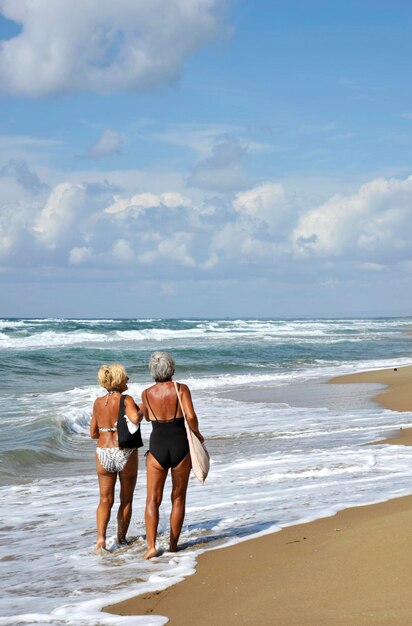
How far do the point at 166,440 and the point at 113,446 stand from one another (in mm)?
643

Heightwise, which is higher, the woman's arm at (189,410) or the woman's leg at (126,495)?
the woman's arm at (189,410)

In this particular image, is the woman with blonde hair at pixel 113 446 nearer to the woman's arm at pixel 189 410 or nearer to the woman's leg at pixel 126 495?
the woman's leg at pixel 126 495

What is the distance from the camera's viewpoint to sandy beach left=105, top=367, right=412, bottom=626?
165 inches

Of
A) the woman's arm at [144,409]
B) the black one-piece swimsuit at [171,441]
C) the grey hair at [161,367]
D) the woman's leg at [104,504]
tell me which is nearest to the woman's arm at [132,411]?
the woman's arm at [144,409]

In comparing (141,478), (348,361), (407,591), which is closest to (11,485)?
(141,478)

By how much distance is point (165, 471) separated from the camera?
20.1 feet

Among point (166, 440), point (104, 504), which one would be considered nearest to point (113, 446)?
point (104, 504)

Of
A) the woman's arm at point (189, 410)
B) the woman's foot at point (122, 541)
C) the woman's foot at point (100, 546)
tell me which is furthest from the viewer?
the woman's foot at point (122, 541)

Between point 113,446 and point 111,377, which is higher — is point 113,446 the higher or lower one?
the lower one

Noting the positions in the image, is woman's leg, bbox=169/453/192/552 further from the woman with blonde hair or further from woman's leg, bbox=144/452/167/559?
the woman with blonde hair

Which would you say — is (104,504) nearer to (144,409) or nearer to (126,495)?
(126,495)

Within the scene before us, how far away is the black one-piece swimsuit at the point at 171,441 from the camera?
5988mm

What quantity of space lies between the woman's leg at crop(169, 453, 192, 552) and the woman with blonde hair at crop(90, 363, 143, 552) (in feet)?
1.68

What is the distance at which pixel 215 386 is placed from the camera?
78.0 ft
